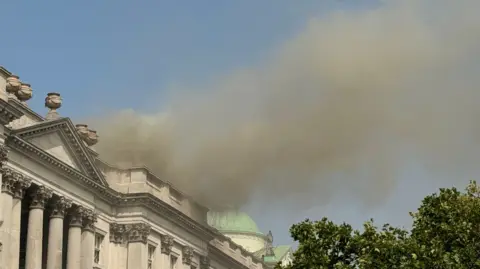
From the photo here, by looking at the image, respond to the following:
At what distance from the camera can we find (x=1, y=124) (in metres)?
50.3

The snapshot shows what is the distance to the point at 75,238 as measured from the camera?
60.0 meters

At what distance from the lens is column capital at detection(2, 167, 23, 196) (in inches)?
2064

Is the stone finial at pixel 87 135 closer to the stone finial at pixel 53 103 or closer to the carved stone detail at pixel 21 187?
the stone finial at pixel 53 103

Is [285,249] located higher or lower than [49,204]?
higher

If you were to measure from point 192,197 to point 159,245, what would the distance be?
21.3ft

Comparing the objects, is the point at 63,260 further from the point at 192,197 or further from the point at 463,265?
the point at 463,265

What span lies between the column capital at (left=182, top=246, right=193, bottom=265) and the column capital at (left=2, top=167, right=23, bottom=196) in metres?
20.8

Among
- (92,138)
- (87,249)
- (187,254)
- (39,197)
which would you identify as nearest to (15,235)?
(39,197)

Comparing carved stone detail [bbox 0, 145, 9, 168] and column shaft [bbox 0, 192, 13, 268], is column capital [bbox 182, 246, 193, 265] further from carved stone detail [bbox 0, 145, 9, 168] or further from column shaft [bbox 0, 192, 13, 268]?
carved stone detail [bbox 0, 145, 9, 168]

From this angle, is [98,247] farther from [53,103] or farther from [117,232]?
[53,103]

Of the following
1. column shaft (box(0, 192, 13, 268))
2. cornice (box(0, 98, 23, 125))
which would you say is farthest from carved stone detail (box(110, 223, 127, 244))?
cornice (box(0, 98, 23, 125))

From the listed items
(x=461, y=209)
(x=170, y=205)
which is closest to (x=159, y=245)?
(x=170, y=205)

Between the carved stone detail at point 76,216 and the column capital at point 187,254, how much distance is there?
1310cm

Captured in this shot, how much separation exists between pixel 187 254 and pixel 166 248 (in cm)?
362
